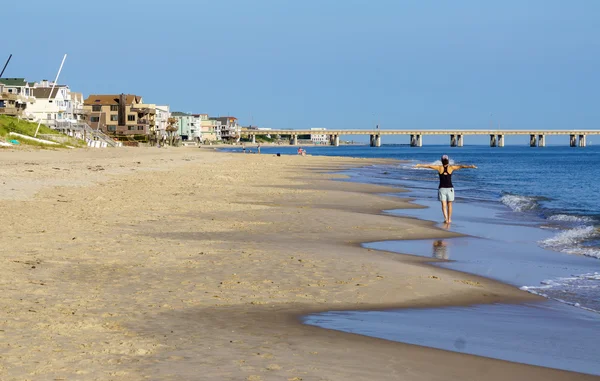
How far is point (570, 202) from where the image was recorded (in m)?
33.9

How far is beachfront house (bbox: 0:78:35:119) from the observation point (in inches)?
4208

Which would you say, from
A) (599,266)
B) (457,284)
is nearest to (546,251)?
(599,266)

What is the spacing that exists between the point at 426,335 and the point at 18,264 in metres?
6.35

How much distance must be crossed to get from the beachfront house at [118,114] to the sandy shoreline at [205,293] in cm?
13494

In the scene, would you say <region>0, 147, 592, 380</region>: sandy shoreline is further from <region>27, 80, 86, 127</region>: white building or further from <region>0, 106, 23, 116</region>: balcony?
<region>27, 80, 86, 127</region>: white building

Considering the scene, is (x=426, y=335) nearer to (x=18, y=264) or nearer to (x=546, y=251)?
(x=18, y=264)

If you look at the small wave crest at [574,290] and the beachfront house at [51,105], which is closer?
the small wave crest at [574,290]

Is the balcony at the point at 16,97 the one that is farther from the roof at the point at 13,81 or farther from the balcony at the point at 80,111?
the balcony at the point at 80,111

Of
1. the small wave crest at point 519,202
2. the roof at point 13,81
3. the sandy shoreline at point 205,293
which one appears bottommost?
Result: the sandy shoreline at point 205,293

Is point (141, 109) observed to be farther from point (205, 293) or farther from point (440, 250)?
point (205, 293)

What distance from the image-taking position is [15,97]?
11006 centimetres

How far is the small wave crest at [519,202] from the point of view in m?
29.8

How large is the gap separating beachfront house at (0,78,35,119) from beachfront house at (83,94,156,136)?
79.2ft

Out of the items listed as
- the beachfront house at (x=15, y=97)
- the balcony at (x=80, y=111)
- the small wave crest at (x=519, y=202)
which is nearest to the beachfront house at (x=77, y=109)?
the balcony at (x=80, y=111)
